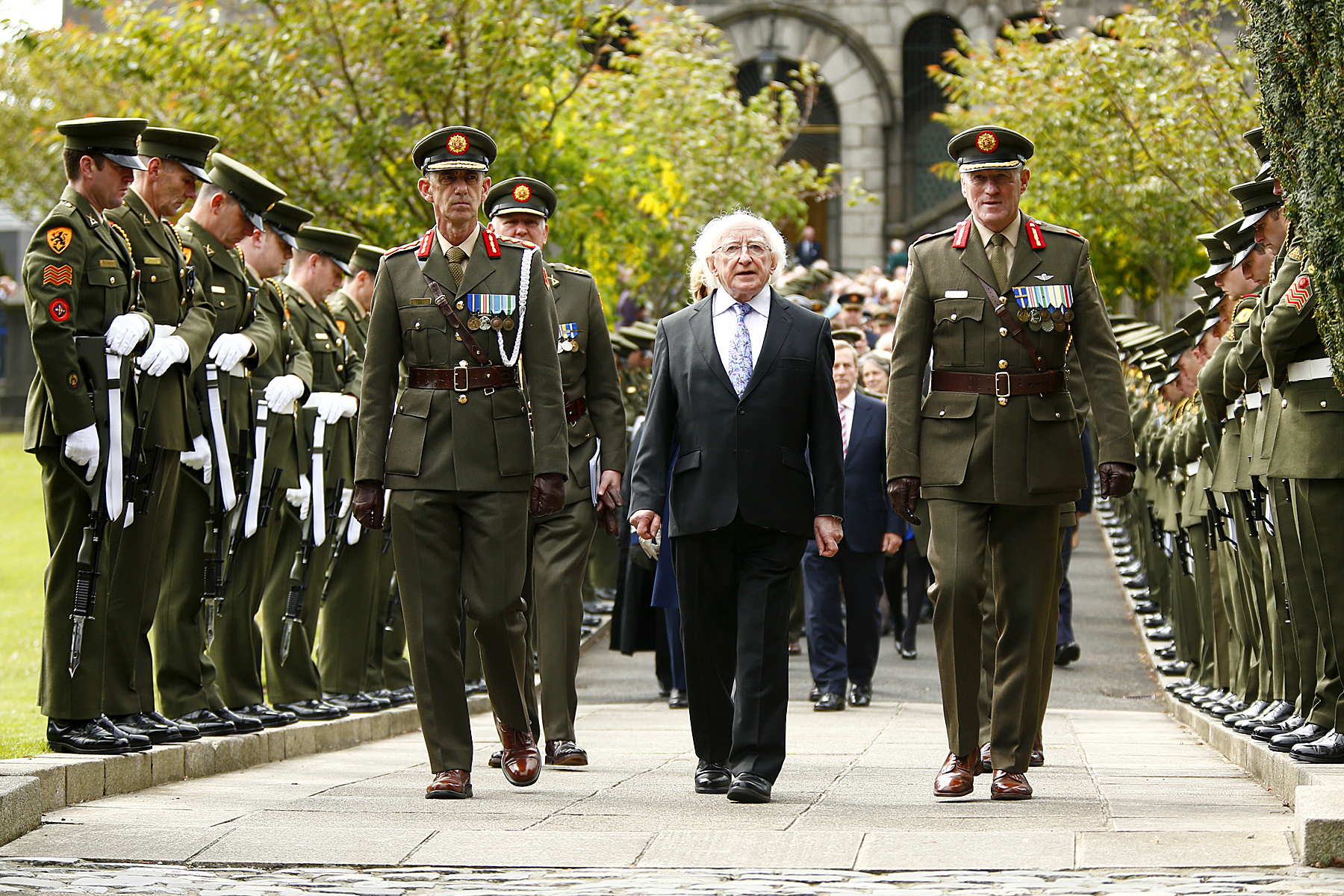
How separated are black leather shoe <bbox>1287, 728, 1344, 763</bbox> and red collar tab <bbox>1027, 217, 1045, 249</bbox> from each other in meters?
2.07

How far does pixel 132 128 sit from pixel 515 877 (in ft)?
12.0

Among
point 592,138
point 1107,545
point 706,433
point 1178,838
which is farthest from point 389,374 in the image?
point 1107,545

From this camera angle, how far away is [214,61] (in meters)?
14.8

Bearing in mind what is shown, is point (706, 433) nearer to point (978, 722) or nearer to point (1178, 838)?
point (978, 722)

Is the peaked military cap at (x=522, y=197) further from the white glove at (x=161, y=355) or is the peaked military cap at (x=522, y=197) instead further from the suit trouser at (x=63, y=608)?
the suit trouser at (x=63, y=608)

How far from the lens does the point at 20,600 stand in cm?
1847

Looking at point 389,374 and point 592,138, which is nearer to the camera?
point 389,374

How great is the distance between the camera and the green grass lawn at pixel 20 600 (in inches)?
349

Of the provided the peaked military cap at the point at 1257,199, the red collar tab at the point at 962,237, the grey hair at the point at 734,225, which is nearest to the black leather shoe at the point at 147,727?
the grey hair at the point at 734,225

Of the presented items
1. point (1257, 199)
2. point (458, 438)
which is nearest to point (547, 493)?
point (458, 438)

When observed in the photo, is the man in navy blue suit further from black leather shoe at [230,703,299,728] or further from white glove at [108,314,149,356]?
white glove at [108,314,149,356]

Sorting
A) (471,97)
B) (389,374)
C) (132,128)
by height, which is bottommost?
(389,374)

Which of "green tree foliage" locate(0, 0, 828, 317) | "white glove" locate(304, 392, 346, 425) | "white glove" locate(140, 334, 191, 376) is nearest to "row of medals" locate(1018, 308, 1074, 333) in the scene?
"white glove" locate(140, 334, 191, 376)

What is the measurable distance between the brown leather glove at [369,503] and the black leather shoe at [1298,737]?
352cm
